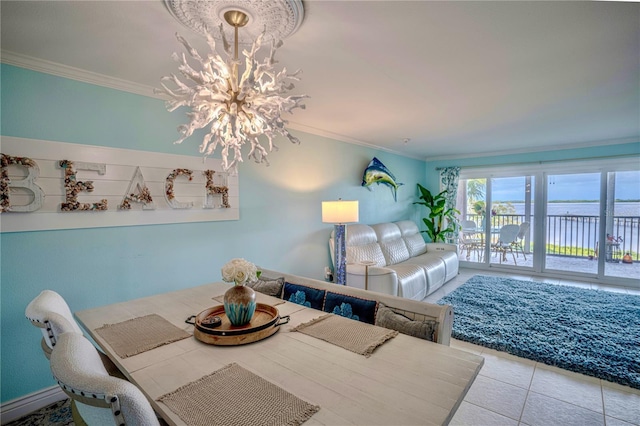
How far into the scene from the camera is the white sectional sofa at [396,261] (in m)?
3.47

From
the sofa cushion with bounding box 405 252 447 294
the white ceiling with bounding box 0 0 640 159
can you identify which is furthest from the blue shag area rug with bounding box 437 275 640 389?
the white ceiling with bounding box 0 0 640 159

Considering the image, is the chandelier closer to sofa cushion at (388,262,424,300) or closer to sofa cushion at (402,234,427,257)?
sofa cushion at (388,262,424,300)

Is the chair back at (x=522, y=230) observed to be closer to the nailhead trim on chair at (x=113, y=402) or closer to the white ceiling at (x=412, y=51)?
the white ceiling at (x=412, y=51)

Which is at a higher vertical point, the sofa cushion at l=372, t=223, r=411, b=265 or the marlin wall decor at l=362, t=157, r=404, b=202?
the marlin wall decor at l=362, t=157, r=404, b=202

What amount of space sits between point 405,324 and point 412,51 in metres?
1.73

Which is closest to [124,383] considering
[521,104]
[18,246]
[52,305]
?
[52,305]

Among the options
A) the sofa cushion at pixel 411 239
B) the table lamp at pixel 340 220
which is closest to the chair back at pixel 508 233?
the sofa cushion at pixel 411 239

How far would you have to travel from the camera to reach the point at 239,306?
4.97 ft

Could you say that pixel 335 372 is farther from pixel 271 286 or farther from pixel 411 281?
pixel 411 281

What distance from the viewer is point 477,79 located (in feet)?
8.13

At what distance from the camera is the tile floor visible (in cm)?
194

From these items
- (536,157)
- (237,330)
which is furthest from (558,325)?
(237,330)

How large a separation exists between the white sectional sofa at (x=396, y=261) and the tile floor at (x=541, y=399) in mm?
1214

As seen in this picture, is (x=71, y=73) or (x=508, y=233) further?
(x=508, y=233)
